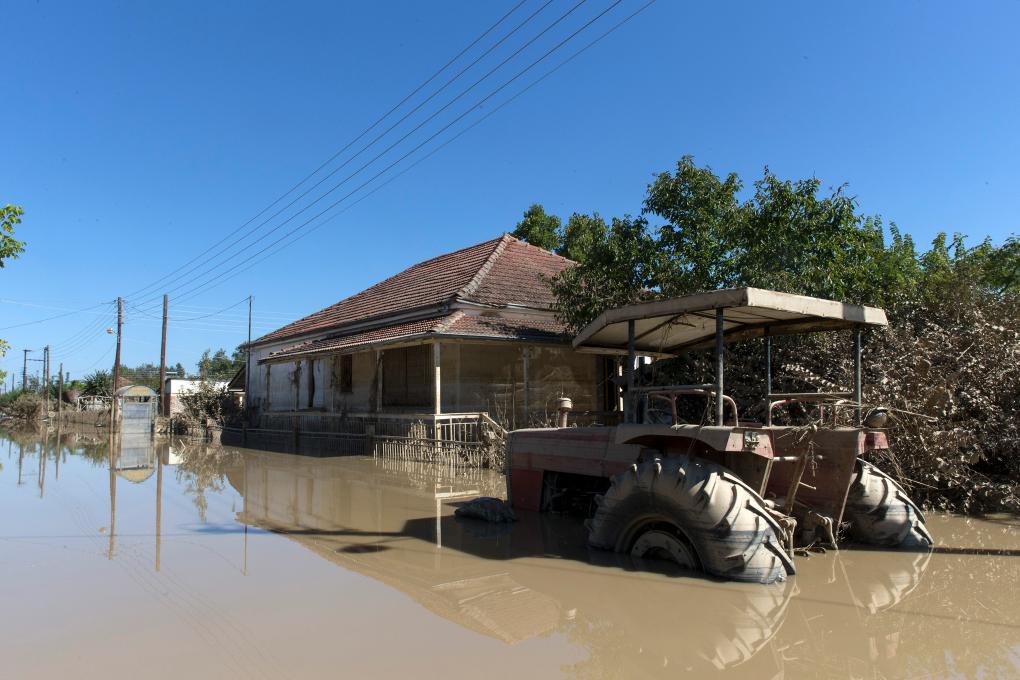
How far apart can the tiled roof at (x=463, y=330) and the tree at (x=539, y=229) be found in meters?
10.9

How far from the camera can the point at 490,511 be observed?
805 centimetres

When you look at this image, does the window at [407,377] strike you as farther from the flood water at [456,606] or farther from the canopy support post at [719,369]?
the canopy support post at [719,369]

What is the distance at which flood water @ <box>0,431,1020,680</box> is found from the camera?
3.94 metres

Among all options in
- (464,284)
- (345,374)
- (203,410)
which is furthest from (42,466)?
(203,410)

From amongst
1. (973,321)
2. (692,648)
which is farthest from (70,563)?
(973,321)

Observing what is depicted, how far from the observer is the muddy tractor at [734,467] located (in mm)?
5191

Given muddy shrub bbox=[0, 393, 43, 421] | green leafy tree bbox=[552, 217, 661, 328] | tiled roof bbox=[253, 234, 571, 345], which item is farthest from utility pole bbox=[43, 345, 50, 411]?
green leafy tree bbox=[552, 217, 661, 328]

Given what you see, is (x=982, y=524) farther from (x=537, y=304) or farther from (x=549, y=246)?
(x=549, y=246)

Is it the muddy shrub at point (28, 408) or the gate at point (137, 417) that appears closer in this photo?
the gate at point (137, 417)

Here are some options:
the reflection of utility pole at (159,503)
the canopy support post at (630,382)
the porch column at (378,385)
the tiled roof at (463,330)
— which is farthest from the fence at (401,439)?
the canopy support post at (630,382)

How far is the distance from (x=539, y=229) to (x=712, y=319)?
23.3 m

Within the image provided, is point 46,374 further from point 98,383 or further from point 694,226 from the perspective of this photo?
point 694,226

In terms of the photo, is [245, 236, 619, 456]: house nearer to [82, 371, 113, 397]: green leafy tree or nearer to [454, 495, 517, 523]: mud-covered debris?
[454, 495, 517, 523]: mud-covered debris

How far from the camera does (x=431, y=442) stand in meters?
14.6
